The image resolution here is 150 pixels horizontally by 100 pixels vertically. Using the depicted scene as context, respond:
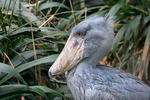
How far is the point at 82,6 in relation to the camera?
535 centimetres

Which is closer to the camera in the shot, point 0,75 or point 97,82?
point 97,82

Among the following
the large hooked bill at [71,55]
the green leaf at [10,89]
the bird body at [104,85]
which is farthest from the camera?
the large hooked bill at [71,55]

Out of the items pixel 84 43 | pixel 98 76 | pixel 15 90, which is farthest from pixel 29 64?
pixel 98 76

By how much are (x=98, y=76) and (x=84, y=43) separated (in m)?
0.32

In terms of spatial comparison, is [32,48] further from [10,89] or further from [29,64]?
[10,89]

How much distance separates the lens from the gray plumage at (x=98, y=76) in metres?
2.66

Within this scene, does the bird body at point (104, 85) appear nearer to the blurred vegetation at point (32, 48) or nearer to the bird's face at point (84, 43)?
the bird's face at point (84, 43)

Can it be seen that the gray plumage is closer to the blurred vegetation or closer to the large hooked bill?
the large hooked bill

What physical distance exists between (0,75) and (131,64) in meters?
2.27

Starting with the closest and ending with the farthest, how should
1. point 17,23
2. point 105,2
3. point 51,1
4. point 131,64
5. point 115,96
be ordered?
point 115,96 < point 17,23 < point 51,1 < point 131,64 < point 105,2

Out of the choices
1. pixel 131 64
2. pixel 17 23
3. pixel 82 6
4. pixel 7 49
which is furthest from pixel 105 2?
pixel 7 49

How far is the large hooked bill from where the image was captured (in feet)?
9.53

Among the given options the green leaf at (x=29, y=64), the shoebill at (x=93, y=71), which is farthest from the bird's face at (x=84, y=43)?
the green leaf at (x=29, y=64)

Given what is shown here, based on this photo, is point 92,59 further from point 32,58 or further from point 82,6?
point 82,6
